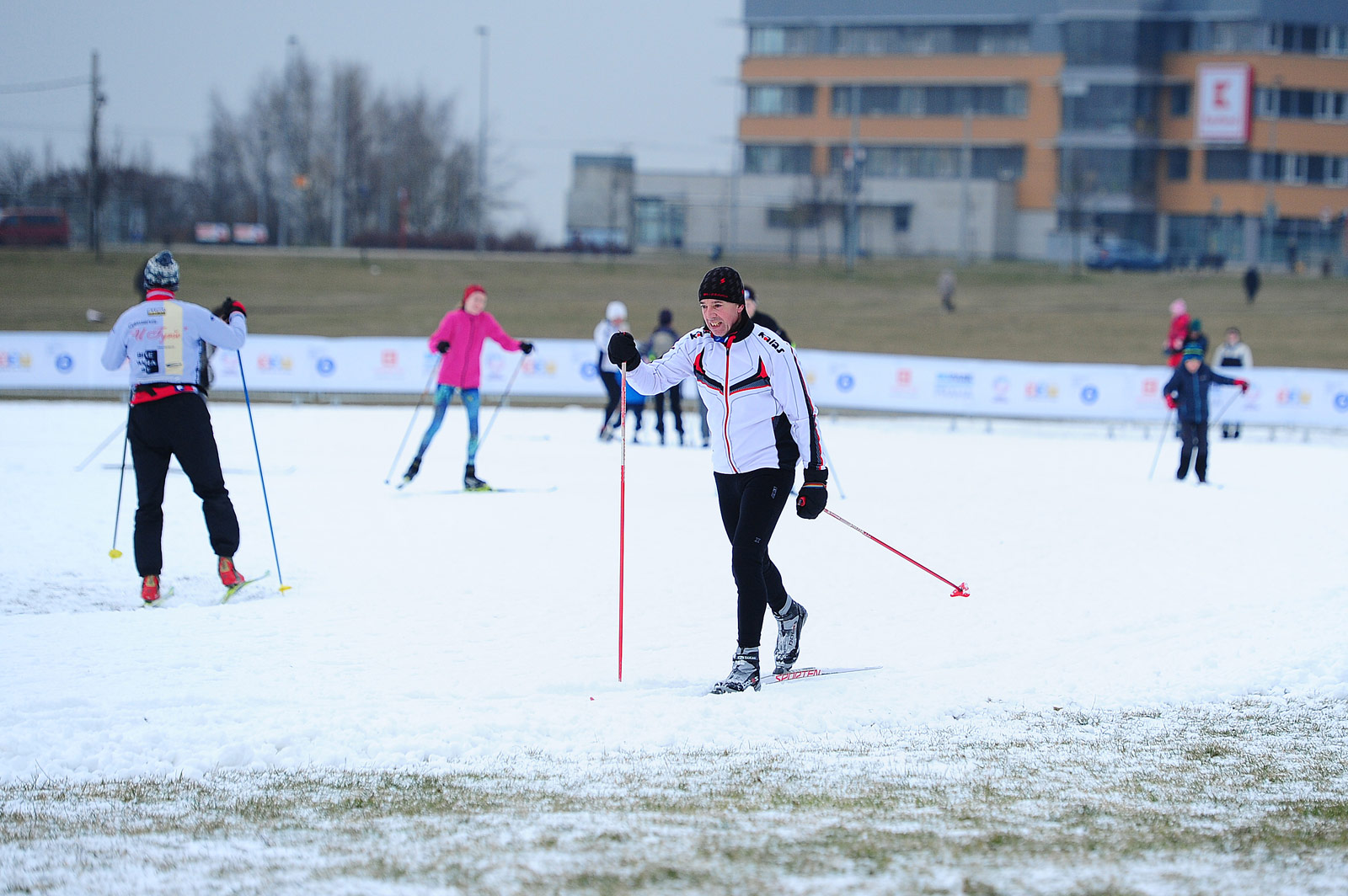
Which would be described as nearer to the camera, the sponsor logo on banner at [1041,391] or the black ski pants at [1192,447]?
the black ski pants at [1192,447]

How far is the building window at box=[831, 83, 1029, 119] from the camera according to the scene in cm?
7331

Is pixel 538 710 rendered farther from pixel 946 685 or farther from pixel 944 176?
pixel 944 176

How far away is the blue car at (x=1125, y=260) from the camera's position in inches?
2272

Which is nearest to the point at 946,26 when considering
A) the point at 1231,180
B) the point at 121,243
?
the point at 1231,180

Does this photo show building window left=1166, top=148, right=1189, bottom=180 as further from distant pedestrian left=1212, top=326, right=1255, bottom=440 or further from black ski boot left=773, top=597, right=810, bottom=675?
black ski boot left=773, top=597, right=810, bottom=675

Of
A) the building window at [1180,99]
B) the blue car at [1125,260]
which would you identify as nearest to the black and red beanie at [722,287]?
the blue car at [1125,260]

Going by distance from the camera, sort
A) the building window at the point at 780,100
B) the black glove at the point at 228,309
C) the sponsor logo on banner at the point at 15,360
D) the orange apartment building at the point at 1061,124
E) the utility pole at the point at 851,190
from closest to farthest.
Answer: the black glove at the point at 228,309, the sponsor logo on banner at the point at 15,360, the utility pole at the point at 851,190, the orange apartment building at the point at 1061,124, the building window at the point at 780,100

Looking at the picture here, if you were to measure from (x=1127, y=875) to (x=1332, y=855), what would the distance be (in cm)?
66

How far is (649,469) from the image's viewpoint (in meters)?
13.6

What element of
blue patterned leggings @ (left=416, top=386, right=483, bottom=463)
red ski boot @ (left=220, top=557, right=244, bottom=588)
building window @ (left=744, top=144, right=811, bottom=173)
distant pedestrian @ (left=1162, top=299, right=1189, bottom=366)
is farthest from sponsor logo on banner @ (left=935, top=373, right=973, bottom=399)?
building window @ (left=744, top=144, right=811, bottom=173)

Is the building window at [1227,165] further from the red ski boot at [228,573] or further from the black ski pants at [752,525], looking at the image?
the black ski pants at [752,525]

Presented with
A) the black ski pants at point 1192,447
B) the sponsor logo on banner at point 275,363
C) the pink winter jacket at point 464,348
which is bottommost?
the black ski pants at point 1192,447

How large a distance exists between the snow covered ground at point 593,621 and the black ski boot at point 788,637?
0.74 ft

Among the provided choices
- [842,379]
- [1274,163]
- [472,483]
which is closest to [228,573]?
A: [472,483]
